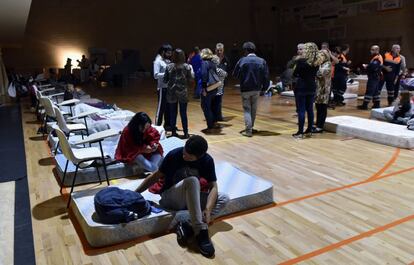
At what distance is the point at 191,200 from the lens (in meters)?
3.01

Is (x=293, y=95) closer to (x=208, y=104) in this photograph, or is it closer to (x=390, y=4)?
(x=208, y=104)

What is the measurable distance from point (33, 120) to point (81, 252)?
6737 mm

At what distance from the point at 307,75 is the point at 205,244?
3789 mm

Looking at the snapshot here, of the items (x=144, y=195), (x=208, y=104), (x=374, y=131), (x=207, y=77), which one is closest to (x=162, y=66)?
(x=207, y=77)

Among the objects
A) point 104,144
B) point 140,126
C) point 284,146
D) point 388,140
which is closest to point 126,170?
point 140,126

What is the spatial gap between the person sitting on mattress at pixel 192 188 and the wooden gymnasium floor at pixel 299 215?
141 millimetres

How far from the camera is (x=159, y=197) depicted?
366 centimetres

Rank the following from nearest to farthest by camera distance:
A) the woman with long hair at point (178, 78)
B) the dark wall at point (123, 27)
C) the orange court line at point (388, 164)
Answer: the orange court line at point (388, 164)
the woman with long hair at point (178, 78)
the dark wall at point (123, 27)

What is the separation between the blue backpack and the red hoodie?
128cm

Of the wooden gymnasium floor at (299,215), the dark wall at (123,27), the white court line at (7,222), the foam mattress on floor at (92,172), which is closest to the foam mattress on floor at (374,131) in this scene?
the wooden gymnasium floor at (299,215)

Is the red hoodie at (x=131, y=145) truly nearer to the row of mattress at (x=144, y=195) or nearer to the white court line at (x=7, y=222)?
the row of mattress at (x=144, y=195)

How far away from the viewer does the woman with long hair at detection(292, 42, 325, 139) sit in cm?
588

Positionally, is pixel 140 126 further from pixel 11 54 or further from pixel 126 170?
pixel 11 54

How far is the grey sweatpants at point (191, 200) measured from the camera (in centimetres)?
302
